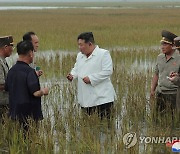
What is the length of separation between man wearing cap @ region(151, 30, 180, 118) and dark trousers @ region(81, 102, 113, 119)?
67 cm

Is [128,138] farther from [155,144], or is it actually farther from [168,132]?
[168,132]

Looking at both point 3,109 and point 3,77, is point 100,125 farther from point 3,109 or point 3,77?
point 3,77

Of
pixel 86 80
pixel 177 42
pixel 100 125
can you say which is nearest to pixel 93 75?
pixel 86 80

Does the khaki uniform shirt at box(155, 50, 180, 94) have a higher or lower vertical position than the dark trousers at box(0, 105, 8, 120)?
higher

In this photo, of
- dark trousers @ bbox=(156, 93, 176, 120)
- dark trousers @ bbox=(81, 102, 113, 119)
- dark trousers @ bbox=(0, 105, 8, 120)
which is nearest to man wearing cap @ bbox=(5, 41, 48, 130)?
dark trousers @ bbox=(0, 105, 8, 120)

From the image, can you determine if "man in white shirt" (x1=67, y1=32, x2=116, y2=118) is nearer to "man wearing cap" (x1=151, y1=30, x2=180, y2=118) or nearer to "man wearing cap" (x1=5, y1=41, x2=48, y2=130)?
"man wearing cap" (x1=151, y1=30, x2=180, y2=118)

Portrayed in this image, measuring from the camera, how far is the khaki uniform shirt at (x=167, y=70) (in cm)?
495

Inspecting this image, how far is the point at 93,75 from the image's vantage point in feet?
15.6

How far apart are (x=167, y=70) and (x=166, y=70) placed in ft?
0.05

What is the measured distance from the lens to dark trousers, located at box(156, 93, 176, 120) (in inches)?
202

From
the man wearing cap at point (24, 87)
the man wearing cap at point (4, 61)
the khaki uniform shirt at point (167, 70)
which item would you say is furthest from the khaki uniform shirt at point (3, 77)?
the khaki uniform shirt at point (167, 70)

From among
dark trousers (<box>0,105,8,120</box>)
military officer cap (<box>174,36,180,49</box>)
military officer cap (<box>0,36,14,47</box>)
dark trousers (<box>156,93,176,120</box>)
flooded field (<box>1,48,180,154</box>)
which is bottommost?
flooded field (<box>1,48,180,154</box>)

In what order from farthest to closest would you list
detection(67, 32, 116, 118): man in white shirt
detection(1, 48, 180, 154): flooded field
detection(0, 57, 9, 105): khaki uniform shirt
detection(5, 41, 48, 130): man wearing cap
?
detection(67, 32, 116, 118): man in white shirt
detection(0, 57, 9, 105): khaki uniform shirt
detection(1, 48, 180, 154): flooded field
detection(5, 41, 48, 130): man wearing cap

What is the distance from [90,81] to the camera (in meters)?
4.75
